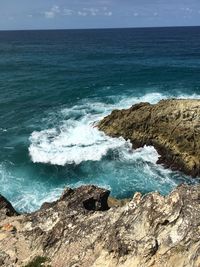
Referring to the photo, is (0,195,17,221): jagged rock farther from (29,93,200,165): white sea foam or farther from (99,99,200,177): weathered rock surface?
(99,99,200,177): weathered rock surface

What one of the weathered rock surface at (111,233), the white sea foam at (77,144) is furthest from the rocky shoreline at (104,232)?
the white sea foam at (77,144)

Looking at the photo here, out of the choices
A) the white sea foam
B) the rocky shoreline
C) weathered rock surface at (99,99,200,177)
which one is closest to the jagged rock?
the rocky shoreline

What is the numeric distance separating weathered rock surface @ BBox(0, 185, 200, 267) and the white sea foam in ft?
74.9

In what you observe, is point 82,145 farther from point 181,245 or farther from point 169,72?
point 169,72

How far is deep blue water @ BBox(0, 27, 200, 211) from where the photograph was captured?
4588cm

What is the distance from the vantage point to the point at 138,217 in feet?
75.9

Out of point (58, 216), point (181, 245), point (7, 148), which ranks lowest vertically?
point (7, 148)

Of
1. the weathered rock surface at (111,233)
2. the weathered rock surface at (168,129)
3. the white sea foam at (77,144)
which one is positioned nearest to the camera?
the weathered rock surface at (111,233)

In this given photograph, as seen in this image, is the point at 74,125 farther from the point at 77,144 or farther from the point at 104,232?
the point at 104,232

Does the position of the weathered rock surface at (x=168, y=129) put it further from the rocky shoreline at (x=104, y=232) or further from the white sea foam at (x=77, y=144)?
the rocky shoreline at (x=104, y=232)

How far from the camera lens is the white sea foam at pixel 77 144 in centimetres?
5091

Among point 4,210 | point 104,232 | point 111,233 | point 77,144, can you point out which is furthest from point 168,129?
point 111,233

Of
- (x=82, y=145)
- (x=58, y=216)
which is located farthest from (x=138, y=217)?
(x=82, y=145)

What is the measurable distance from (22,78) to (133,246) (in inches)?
3072
